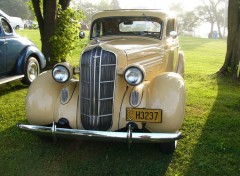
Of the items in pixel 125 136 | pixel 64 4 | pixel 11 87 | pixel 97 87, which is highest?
pixel 64 4

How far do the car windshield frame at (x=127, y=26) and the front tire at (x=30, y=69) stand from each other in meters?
3.00

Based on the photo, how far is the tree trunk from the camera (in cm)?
925

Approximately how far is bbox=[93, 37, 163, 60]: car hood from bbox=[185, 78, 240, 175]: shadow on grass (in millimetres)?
1475

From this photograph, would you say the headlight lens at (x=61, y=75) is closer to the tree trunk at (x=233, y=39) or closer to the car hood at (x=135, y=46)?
the car hood at (x=135, y=46)

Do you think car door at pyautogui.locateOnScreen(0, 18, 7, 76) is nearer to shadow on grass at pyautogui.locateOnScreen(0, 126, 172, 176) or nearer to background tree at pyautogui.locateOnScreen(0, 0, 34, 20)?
shadow on grass at pyautogui.locateOnScreen(0, 126, 172, 176)

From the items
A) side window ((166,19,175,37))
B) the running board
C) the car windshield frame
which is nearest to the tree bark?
the running board

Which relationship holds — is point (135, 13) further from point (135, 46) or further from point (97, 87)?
point (97, 87)

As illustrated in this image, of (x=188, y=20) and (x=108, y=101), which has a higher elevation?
(x=188, y=20)

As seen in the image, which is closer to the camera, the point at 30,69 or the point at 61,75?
the point at 61,75

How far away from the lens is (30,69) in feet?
27.4

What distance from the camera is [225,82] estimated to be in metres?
9.04

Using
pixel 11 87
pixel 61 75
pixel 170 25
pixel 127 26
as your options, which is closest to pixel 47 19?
pixel 11 87

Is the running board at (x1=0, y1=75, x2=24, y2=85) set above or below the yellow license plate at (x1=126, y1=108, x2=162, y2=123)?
below

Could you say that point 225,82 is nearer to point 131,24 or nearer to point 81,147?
point 131,24
